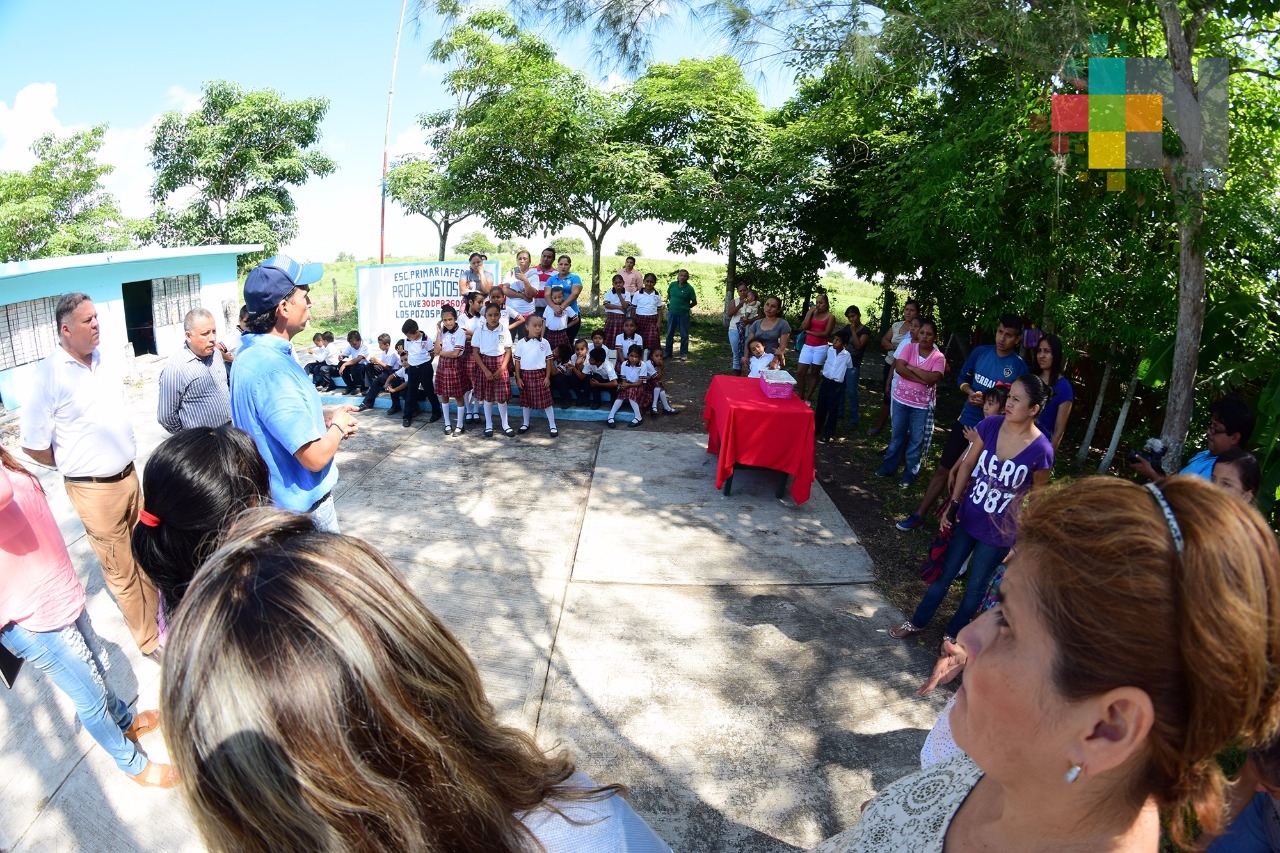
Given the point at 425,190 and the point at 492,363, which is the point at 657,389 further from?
the point at 425,190

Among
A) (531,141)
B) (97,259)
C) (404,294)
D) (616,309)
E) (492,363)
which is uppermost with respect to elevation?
(531,141)

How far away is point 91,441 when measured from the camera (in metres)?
3.11

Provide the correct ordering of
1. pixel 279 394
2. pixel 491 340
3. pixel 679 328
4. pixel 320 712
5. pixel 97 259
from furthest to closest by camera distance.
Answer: pixel 679 328 → pixel 97 259 → pixel 491 340 → pixel 279 394 → pixel 320 712

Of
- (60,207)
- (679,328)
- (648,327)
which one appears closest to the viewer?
(648,327)

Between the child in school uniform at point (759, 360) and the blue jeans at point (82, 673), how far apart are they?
18.3 ft

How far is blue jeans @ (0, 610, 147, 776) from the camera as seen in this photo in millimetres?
2430

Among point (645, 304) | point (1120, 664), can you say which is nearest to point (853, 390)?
point (645, 304)

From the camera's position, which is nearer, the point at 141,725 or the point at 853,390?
the point at 141,725

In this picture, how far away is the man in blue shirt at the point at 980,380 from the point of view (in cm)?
526

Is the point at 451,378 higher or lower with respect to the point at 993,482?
lower

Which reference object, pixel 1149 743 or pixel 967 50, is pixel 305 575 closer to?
pixel 1149 743

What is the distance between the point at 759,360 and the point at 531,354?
2.35 meters

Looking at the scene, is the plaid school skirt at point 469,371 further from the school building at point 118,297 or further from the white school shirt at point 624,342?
the school building at point 118,297

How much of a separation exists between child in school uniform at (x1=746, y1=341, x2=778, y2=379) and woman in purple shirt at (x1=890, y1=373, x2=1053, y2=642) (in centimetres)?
Answer: 329
